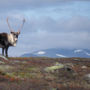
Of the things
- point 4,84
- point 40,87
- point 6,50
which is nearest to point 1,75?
point 4,84

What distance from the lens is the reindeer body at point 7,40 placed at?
3241 cm

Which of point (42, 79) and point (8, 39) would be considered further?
point (8, 39)

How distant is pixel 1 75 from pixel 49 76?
320 centimetres

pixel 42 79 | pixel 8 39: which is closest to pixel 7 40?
pixel 8 39

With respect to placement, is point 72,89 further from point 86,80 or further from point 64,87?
point 86,80

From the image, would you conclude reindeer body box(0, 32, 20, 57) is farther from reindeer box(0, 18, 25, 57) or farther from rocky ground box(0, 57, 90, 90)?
rocky ground box(0, 57, 90, 90)

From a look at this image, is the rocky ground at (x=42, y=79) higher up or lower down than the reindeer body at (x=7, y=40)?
higher up

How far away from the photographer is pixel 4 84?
16.2m

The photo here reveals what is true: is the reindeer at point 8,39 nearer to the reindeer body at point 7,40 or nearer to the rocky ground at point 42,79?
the reindeer body at point 7,40

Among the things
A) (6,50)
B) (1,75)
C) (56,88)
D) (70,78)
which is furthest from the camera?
(6,50)

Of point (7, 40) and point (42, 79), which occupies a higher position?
point (42, 79)

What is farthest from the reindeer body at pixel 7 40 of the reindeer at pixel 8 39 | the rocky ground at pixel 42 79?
the rocky ground at pixel 42 79

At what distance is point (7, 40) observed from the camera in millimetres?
32812

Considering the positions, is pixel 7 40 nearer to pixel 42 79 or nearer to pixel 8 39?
pixel 8 39
